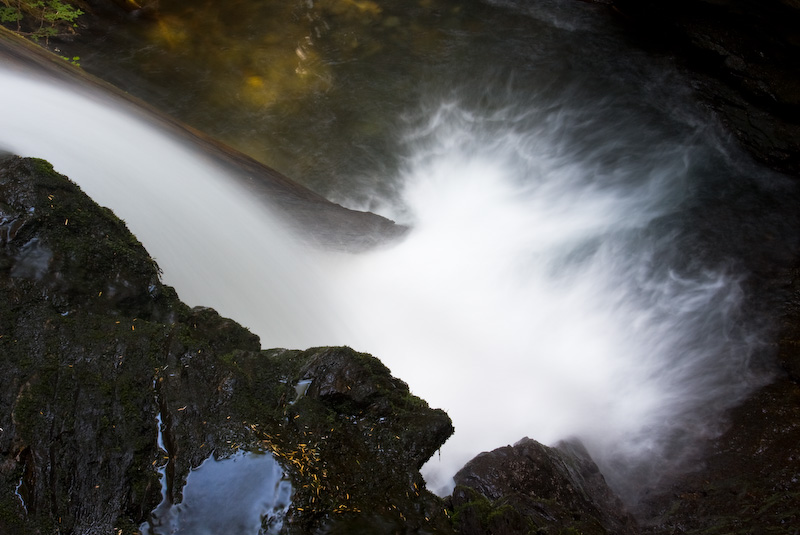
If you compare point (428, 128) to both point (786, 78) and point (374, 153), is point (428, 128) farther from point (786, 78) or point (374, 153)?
point (786, 78)

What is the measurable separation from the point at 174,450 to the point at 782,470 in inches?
223

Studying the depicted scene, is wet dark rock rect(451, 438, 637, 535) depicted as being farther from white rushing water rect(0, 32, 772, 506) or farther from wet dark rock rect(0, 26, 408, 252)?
wet dark rock rect(0, 26, 408, 252)

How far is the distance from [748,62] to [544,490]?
8742mm

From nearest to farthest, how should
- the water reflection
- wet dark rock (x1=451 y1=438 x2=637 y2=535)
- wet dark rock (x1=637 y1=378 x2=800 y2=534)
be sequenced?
1. the water reflection
2. wet dark rock (x1=451 y1=438 x2=637 y2=535)
3. wet dark rock (x1=637 y1=378 x2=800 y2=534)

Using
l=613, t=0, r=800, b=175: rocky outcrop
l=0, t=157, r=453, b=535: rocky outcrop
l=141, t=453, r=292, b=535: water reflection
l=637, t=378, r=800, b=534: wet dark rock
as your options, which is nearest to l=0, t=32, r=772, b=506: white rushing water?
l=637, t=378, r=800, b=534: wet dark rock

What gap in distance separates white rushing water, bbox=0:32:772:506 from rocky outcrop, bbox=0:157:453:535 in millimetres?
1571

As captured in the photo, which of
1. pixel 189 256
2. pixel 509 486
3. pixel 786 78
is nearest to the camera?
pixel 509 486

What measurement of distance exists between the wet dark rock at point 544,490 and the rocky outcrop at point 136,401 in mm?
750

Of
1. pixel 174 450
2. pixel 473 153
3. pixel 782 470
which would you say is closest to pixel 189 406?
pixel 174 450

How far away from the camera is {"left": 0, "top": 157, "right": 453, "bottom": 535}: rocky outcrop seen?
3182 mm

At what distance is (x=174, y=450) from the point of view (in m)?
3.40

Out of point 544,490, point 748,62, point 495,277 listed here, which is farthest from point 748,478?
point 748,62

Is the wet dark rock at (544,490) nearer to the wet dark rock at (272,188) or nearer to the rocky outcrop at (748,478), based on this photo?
the rocky outcrop at (748,478)

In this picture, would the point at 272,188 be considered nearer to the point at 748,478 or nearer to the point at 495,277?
the point at 495,277
